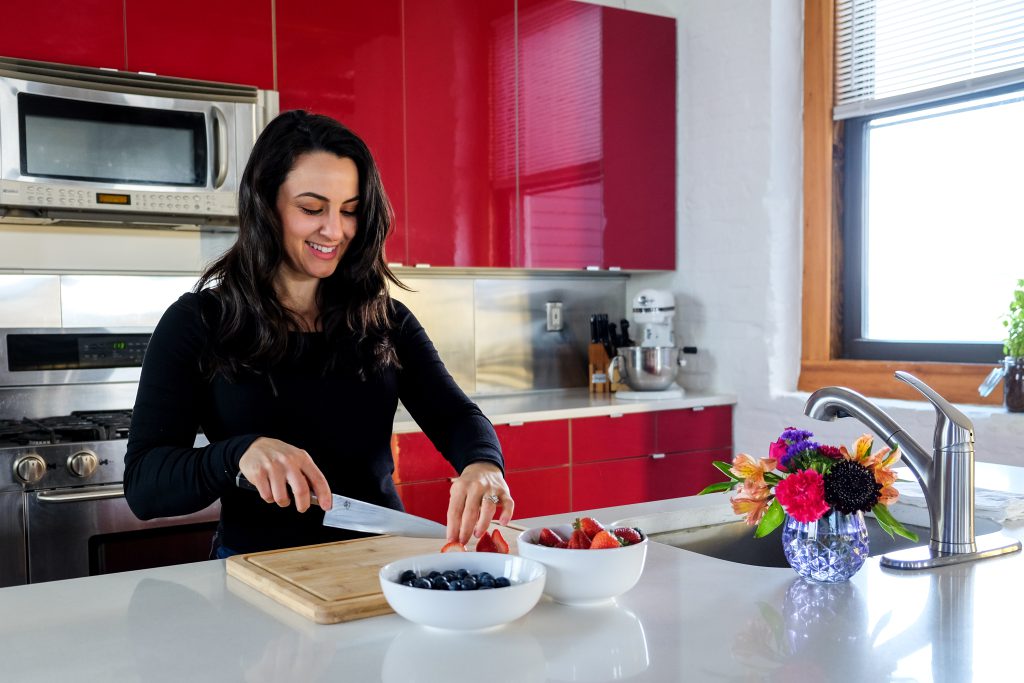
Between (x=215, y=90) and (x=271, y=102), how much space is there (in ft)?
0.61

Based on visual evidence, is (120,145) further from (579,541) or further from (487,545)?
(579,541)

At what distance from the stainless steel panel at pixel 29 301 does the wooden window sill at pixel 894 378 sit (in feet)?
8.77

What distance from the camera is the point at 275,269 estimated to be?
1690 millimetres

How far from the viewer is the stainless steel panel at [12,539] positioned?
93.0 inches

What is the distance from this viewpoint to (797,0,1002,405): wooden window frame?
363cm

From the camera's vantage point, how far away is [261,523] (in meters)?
1.57

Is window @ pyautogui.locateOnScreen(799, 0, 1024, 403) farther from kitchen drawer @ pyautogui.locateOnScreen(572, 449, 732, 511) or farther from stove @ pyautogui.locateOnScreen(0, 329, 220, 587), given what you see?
stove @ pyautogui.locateOnScreen(0, 329, 220, 587)

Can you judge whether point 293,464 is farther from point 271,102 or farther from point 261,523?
point 271,102

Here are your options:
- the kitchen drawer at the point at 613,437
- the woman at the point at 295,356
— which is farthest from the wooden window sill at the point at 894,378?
the woman at the point at 295,356

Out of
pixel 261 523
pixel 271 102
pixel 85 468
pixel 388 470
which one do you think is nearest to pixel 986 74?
pixel 271 102

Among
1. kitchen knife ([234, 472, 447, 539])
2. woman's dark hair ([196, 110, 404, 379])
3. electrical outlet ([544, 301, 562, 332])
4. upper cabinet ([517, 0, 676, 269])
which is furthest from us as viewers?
electrical outlet ([544, 301, 562, 332])

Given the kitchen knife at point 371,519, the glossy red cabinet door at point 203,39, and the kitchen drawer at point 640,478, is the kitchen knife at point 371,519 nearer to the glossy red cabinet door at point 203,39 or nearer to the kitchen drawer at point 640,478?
the glossy red cabinet door at point 203,39

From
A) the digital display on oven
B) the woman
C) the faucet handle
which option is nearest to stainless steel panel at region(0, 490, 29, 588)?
the digital display on oven

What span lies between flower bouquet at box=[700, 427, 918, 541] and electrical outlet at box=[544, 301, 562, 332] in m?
2.74
